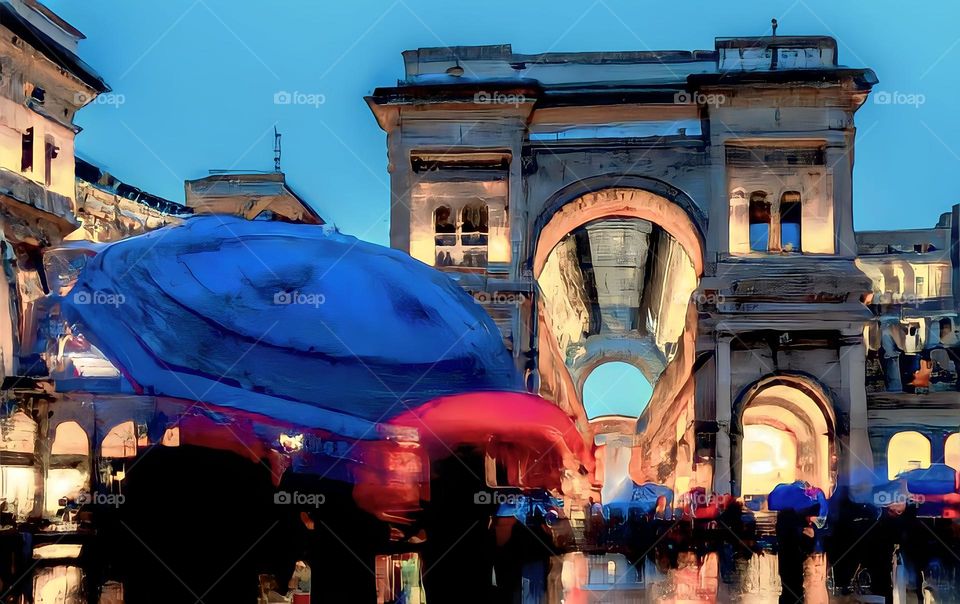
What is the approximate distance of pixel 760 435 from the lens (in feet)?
126

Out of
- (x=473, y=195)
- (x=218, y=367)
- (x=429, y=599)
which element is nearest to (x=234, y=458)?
(x=218, y=367)

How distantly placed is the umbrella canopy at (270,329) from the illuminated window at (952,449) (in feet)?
82.7

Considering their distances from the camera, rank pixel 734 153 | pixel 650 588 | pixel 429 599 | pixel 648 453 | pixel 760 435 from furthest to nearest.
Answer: pixel 648 453 → pixel 760 435 → pixel 734 153 → pixel 650 588 → pixel 429 599

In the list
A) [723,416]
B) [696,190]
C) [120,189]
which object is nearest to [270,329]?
[723,416]

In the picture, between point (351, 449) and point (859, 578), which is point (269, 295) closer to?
point (351, 449)

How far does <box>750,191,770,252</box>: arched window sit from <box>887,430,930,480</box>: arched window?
610 cm

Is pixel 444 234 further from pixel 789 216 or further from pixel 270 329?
pixel 270 329

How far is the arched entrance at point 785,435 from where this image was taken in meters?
30.1

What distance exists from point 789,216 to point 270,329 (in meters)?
22.9

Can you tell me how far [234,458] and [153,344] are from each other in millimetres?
1158

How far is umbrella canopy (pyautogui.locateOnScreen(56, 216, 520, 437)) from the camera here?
10094mm

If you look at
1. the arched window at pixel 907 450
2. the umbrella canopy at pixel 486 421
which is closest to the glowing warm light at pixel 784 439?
the arched window at pixel 907 450

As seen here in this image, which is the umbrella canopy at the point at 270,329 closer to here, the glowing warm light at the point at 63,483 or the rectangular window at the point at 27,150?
the rectangular window at the point at 27,150

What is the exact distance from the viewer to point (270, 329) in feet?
33.0
